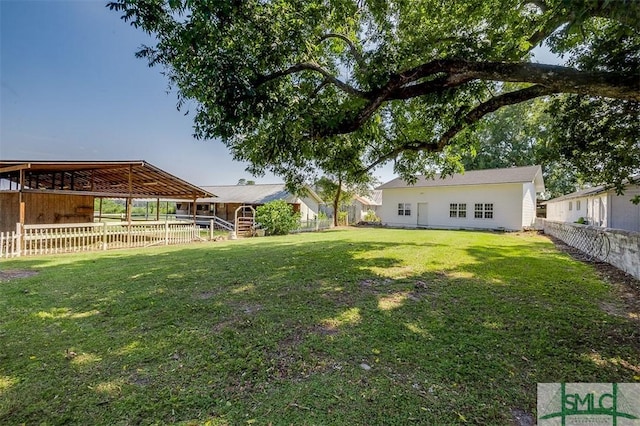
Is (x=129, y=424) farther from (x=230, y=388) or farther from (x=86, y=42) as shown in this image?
(x=86, y=42)

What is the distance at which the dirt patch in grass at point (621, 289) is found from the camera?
4.82 meters

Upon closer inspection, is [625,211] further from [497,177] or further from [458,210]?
[458,210]

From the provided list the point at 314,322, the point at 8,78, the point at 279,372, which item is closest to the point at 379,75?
the point at 314,322

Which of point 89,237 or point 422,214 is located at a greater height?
point 422,214

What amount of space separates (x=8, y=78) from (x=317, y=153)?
8781 millimetres

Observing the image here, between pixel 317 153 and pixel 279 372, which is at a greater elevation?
pixel 317 153

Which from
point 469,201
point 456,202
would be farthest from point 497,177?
point 456,202

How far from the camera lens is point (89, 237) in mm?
12219

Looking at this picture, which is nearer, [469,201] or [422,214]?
[469,201]

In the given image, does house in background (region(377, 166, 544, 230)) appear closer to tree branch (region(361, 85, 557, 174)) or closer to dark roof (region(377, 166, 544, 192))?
dark roof (region(377, 166, 544, 192))

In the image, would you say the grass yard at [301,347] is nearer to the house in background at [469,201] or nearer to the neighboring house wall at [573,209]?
the neighboring house wall at [573,209]

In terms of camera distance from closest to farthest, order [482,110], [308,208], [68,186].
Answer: [482,110], [68,186], [308,208]

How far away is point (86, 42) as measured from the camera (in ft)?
29.6

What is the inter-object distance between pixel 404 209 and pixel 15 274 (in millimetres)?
25000
